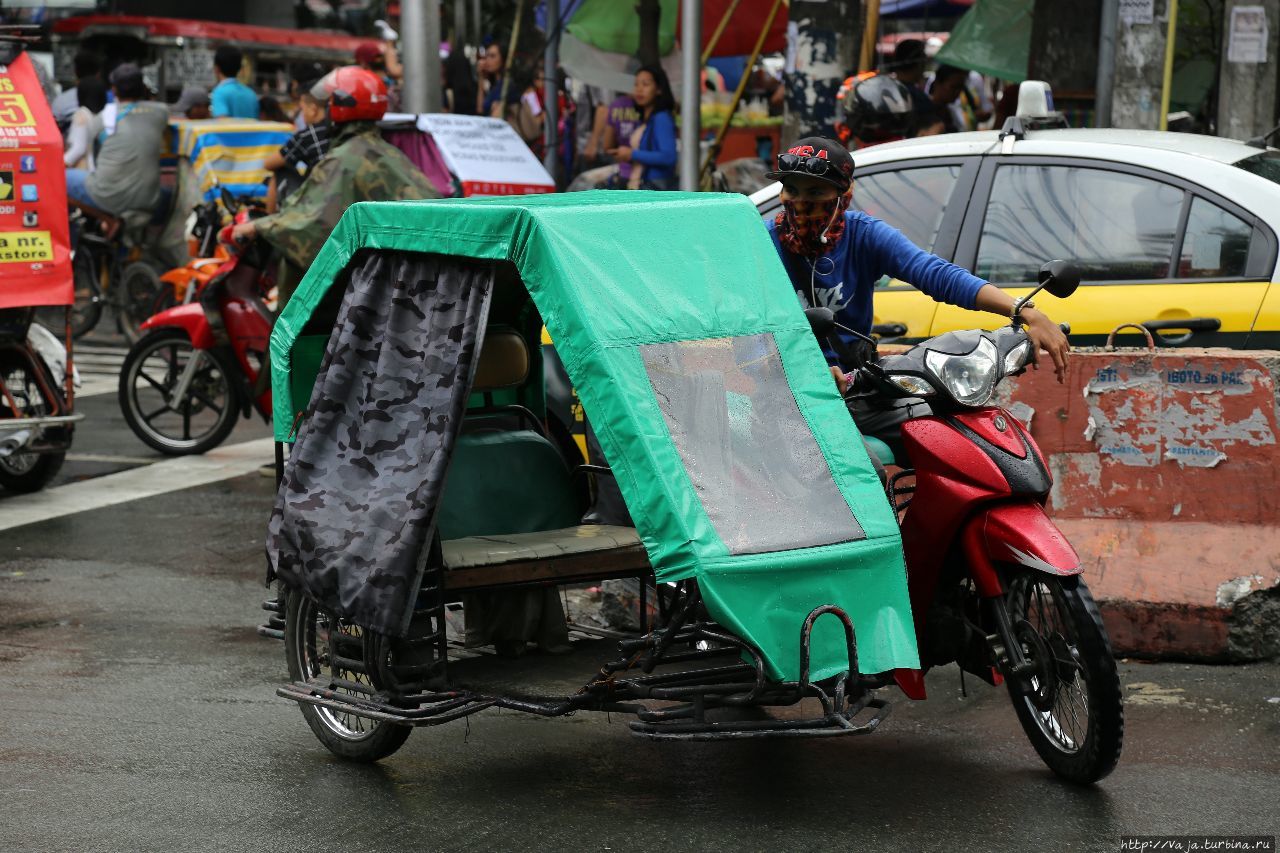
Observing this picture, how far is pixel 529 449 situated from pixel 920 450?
4.35 ft

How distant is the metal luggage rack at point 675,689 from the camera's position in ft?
13.5

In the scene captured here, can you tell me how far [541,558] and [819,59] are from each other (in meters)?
7.33

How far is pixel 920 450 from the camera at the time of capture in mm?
4754

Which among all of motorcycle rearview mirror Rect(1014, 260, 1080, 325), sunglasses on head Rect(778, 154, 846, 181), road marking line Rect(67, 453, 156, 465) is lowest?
road marking line Rect(67, 453, 156, 465)

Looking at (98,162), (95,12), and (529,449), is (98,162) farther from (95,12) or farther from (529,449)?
(95,12)

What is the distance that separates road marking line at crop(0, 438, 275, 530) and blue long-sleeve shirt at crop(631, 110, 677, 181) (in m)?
3.76

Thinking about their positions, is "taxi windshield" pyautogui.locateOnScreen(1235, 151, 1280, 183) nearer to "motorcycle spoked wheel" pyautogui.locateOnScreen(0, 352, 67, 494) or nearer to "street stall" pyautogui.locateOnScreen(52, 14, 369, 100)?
"motorcycle spoked wheel" pyautogui.locateOnScreen(0, 352, 67, 494)

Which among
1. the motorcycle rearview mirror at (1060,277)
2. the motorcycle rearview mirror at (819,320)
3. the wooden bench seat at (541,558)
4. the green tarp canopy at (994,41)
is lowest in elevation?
the wooden bench seat at (541,558)

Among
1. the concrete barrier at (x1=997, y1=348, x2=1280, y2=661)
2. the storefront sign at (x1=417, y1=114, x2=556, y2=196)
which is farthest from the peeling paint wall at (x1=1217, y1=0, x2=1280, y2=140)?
the concrete barrier at (x1=997, y1=348, x2=1280, y2=661)

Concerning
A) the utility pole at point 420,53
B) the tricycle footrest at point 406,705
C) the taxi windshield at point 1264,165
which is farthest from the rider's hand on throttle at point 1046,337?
the utility pole at point 420,53

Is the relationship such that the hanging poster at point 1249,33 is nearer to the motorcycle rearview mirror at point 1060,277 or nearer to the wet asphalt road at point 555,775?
the wet asphalt road at point 555,775

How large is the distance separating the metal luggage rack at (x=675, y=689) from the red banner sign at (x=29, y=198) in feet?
15.4

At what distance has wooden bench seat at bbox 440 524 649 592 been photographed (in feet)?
15.5

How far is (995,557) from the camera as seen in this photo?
464 cm
